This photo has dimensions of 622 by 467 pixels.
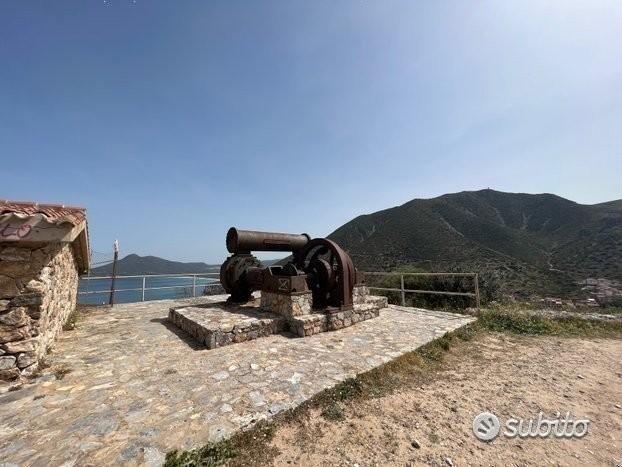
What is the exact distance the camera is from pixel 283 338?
6.15 meters

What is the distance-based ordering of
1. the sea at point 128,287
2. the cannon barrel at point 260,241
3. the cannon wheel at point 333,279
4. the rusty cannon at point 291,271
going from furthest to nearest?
the sea at point 128,287, the cannon barrel at point 260,241, the cannon wheel at point 333,279, the rusty cannon at point 291,271

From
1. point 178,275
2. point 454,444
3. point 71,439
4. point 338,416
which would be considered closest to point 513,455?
point 454,444

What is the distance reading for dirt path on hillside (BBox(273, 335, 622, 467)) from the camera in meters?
2.64

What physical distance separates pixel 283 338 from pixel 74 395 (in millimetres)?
3495

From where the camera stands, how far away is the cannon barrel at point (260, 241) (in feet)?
28.1

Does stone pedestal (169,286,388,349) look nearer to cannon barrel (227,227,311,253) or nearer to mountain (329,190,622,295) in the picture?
cannon barrel (227,227,311,253)

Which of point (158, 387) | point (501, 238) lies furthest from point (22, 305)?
point (501, 238)

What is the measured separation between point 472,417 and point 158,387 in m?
3.90

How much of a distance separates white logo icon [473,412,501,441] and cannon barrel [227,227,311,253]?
665 centimetres

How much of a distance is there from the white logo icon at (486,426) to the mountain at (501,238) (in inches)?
663

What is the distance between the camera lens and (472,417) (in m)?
3.29

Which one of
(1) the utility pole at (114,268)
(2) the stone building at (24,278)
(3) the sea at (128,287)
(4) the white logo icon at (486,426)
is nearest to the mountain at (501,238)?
(3) the sea at (128,287)

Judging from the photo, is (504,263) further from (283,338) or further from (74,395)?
(74,395)

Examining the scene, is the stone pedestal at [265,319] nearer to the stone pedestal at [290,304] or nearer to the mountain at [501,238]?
the stone pedestal at [290,304]
